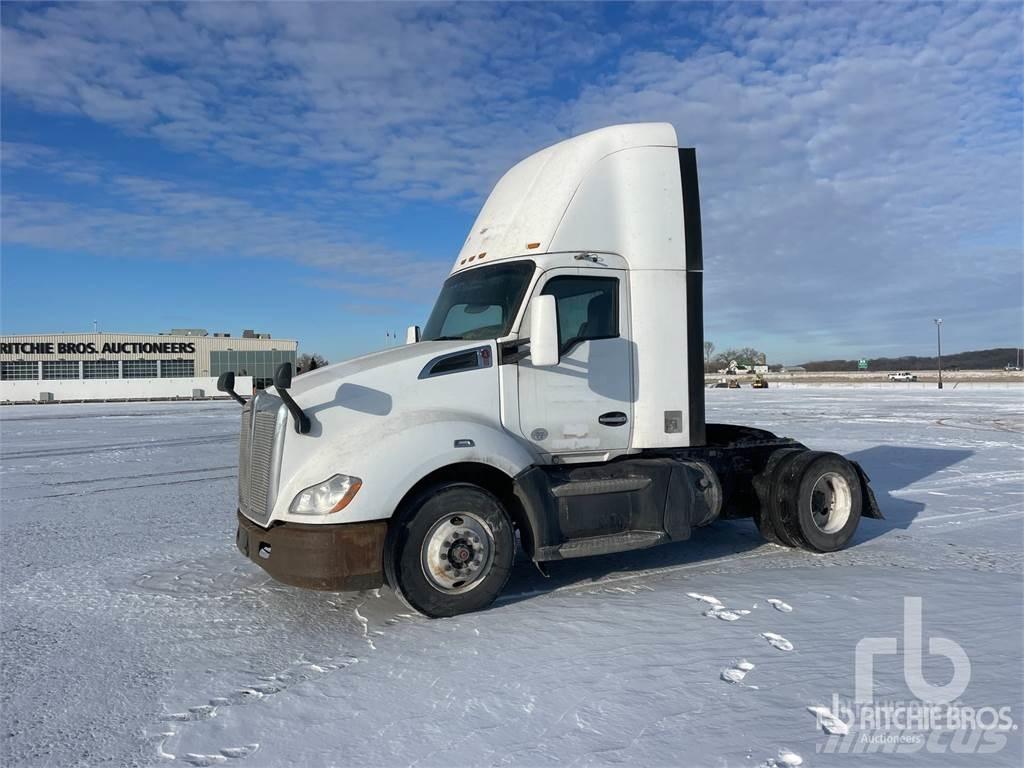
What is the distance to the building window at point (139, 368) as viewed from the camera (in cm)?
7381

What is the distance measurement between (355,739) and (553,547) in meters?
2.41

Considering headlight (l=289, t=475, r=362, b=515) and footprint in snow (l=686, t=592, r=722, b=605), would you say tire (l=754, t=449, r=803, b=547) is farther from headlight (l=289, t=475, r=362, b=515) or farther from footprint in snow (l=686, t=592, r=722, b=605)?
headlight (l=289, t=475, r=362, b=515)

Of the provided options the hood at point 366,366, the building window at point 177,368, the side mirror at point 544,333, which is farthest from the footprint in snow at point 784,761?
the building window at point 177,368

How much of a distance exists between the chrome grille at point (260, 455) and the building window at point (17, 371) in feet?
259

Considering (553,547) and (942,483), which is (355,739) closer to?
(553,547)

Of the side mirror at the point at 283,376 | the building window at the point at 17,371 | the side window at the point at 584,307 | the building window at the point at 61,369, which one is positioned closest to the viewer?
the side mirror at the point at 283,376

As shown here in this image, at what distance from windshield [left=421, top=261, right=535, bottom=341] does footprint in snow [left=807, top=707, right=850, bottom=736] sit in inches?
135

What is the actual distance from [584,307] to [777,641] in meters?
3.00

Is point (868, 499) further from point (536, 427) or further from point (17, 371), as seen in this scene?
point (17, 371)

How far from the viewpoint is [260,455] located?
5562mm

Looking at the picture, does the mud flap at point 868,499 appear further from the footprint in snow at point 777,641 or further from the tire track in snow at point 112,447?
the tire track in snow at point 112,447

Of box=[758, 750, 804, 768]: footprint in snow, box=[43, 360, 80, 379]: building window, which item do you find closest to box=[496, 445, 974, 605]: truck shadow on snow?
box=[758, 750, 804, 768]: footprint in snow

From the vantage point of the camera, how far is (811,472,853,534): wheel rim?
7.33 metres

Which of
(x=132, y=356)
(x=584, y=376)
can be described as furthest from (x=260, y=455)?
(x=132, y=356)
